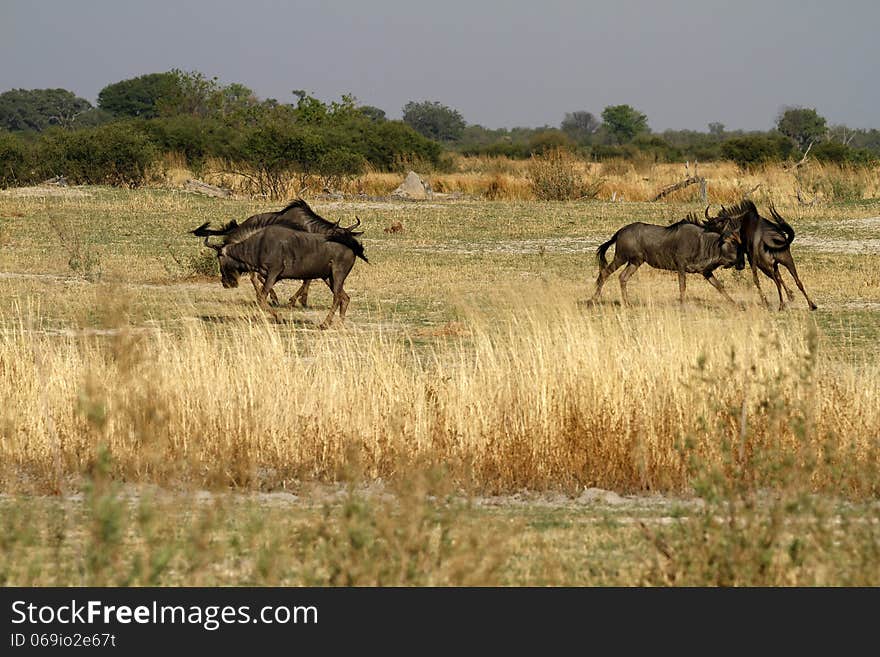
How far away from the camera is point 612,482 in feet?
28.0

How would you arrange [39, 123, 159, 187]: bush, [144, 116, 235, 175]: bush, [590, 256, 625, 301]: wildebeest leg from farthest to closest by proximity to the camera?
[144, 116, 235, 175]: bush < [39, 123, 159, 187]: bush < [590, 256, 625, 301]: wildebeest leg

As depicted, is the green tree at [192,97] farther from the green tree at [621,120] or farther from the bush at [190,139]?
the green tree at [621,120]

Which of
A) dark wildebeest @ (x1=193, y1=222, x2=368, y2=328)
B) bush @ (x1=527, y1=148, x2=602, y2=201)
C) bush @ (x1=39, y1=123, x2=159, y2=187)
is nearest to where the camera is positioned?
dark wildebeest @ (x1=193, y1=222, x2=368, y2=328)

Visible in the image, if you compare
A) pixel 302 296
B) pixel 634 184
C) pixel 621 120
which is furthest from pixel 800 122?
pixel 302 296

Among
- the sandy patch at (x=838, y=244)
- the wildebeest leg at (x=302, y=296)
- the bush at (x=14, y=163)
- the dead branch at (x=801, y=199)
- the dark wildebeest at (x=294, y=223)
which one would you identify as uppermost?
the bush at (x=14, y=163)

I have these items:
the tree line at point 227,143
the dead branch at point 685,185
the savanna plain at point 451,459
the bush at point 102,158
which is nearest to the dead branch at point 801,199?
the dead branch at point 685,185

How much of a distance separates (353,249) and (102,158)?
22986 mm

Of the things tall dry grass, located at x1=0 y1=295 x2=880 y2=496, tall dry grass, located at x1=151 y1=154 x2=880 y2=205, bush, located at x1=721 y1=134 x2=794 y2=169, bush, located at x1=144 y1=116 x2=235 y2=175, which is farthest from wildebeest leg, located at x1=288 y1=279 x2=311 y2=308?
bush, located at x1=721 y1=134 x2=794 y2=169

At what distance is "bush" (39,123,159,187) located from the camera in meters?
36.8

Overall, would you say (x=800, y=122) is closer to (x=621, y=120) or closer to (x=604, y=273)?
(x=621, y=120)

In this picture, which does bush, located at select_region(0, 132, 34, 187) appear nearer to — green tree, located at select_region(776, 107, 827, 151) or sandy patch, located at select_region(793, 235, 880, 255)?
sandy patch, located at select_region(793, 235, 880, 255)

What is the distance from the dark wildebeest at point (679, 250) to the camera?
57.7 ft
